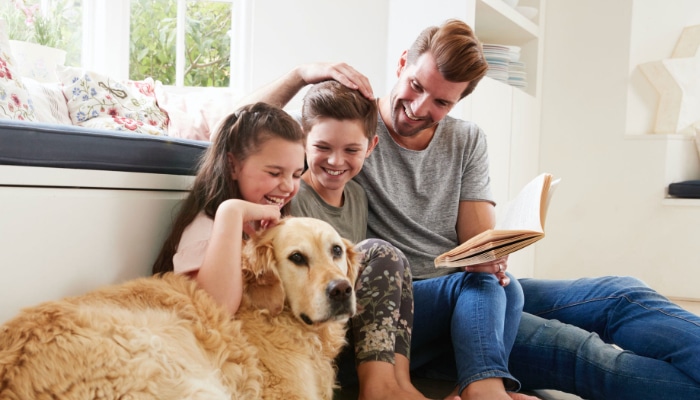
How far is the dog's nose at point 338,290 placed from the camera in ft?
4.35

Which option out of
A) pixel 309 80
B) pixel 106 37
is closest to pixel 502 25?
pixel 106 37

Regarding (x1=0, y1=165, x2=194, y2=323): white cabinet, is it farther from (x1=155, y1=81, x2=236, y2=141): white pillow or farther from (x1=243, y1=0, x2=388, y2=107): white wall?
(x1=243, y1=0, x2=388, y2=107): white wall

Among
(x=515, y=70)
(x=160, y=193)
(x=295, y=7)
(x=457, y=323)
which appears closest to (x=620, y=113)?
(x=515, y=70)

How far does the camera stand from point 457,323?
5.51 ft

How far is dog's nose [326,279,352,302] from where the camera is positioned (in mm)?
1327

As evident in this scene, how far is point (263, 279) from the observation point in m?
1.39

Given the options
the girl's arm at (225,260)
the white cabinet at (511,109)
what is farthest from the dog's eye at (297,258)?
the white cabinet at (511,109)

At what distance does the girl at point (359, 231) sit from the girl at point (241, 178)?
0.17m

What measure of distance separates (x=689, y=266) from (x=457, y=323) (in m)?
3.14

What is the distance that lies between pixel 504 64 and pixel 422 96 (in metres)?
2.07

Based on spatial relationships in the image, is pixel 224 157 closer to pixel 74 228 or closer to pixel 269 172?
pixel 269 172

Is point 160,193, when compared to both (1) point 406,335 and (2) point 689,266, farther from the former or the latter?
(2) point 689,266

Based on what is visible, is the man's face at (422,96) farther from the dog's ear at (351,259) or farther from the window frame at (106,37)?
the window frame at (106,37)

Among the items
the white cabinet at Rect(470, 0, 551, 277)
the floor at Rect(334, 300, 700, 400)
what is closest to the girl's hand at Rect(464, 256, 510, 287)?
the floor at Rect(334, 300, 700, 400)
